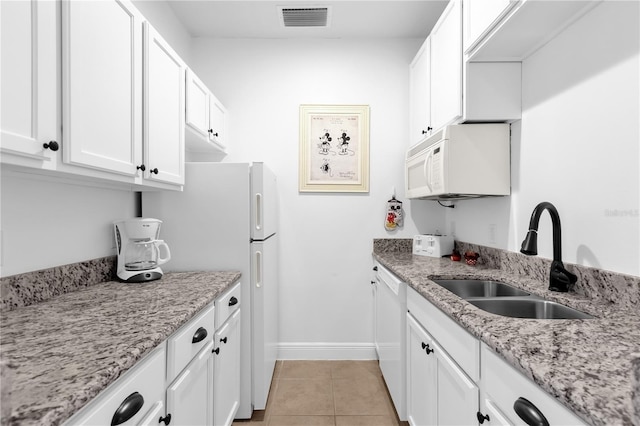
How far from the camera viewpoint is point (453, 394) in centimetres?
119

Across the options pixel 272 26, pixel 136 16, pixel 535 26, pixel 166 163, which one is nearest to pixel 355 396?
pixel 166 163

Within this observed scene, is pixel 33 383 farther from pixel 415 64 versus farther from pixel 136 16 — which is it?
pixel 415 64

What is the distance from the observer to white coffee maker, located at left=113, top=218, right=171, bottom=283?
1.69 metres

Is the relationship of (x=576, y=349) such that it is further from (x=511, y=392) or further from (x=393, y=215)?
(x=393, y=215)

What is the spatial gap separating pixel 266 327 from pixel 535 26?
2174 millimetres

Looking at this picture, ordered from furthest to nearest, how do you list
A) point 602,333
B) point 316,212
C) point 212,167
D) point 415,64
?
point 316,212 < point 415,64 < point 212,167 < point 602,333

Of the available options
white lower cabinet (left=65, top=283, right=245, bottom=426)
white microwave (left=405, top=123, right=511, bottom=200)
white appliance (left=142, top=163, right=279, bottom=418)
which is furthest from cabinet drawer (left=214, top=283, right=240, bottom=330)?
white microwave (left=405, top=123, right=511, bottom=200)

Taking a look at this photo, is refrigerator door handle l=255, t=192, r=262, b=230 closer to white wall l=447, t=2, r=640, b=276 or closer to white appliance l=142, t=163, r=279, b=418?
white appliance l=142, t=163, r=279, b=418

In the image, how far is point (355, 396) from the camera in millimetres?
2236

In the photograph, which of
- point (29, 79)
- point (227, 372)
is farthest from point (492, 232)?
point (29, 79)

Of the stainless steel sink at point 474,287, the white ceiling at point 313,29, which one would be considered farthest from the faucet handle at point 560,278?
the white ceiling at point 313,29

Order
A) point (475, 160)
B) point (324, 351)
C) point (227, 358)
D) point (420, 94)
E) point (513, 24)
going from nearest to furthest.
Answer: point (513, 24) < point (227, 358) < point (475, 160) < point (420, 94) < point (324, 351)

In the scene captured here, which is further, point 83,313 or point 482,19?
point 482,19

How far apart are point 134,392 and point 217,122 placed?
82.0 inches
